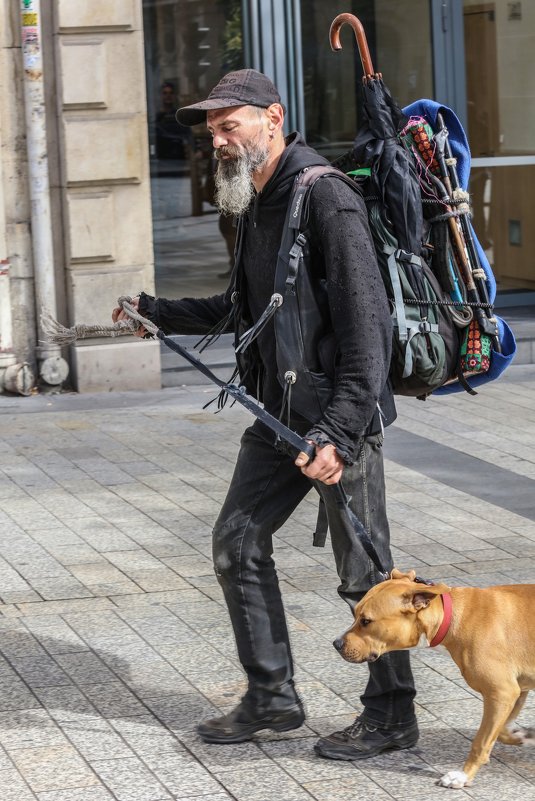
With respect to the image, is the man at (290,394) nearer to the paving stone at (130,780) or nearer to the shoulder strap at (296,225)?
the shoulder strap at (296,225)

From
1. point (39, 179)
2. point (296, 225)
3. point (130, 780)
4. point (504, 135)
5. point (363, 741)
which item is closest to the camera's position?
point (296, 225)

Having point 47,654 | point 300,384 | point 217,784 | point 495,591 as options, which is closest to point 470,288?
point 300,384

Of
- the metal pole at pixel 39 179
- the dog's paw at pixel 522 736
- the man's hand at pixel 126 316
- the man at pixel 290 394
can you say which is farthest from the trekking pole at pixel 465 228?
the metal pole at pixel 39 179

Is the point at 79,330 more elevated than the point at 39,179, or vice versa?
the point at 39,179

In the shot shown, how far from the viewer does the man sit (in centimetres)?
390

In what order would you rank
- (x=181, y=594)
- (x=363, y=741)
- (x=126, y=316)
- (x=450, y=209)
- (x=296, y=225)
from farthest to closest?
1. (x=181, y=594)
2. (x=126, y=316)
3. (x=450, y=209)
4. (x=363, y=741)
5. (x=296, y=225)

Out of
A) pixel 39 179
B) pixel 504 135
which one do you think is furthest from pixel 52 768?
pixel 504 135

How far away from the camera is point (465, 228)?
430cm

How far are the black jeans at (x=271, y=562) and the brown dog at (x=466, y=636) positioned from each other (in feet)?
0.73

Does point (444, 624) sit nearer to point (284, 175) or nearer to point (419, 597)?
point (419, 597)

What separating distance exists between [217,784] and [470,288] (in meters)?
1.64

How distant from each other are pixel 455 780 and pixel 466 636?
1.40 ft

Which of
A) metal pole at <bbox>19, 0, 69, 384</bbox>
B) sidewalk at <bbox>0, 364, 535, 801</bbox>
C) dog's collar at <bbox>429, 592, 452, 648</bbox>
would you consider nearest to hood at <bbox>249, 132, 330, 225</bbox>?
dog's collar at <bbox>429, 592, 452, 648</bbox>

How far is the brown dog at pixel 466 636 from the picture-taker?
385cm
